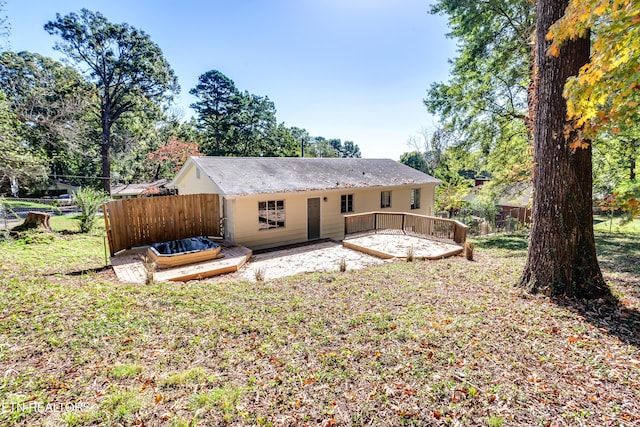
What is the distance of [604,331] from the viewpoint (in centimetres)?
367

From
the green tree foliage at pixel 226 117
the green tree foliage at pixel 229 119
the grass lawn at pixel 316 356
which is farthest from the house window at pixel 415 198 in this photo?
the green tree foliage at pixel 226 117

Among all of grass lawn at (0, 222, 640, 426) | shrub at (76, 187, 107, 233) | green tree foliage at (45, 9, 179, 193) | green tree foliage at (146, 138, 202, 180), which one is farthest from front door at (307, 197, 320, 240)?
green tree foliage at (45, 9, 179, 193)

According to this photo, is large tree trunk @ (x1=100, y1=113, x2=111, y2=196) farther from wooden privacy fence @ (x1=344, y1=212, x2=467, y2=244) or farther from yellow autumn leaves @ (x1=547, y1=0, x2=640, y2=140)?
yellow autumn leaves @ (x1=547, y1=0, x2=640, y2=140)

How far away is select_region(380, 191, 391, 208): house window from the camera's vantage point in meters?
15.8

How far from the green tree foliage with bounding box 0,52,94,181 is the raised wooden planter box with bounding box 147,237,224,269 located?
8.63 m

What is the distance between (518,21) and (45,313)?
18.0 m

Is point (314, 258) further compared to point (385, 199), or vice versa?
point (385, 199)

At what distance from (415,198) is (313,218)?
284 inches

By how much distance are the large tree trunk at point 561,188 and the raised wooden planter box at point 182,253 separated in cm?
855

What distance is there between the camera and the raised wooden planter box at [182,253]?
8781 mm

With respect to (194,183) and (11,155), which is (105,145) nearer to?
(11,155)

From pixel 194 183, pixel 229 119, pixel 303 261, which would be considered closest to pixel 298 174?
pixel 194 183

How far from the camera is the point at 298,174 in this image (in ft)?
45.9

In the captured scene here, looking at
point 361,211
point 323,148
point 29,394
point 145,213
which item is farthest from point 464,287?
point 323,148
